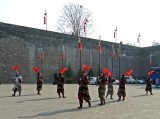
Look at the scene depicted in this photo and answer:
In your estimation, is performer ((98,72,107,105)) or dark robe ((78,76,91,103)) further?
performer ((98,72,107,105))

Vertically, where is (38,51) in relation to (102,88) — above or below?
above

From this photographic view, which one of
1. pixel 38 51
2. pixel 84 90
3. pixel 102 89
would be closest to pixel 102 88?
pixel 102 89

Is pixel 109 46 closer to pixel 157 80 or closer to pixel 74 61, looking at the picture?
pixel 74 61

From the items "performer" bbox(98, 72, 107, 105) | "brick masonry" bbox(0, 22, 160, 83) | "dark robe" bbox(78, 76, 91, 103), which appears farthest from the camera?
"brick masonry" bbox(0, 22, 160, 83)

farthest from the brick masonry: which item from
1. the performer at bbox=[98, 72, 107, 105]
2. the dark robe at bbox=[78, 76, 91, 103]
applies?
the dark robe at bbox=[78, 76, 91, 103]

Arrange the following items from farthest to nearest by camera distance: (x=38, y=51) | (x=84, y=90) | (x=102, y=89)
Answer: (x=38, y=51), (x=102, y=89), (x=84, y=90)

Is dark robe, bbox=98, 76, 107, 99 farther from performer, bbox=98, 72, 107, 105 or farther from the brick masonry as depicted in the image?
the brick masonry

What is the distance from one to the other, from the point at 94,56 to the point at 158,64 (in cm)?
1249

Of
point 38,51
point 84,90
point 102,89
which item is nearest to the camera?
point 84,90

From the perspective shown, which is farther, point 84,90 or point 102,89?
point 102,89

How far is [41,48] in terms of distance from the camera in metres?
40.3

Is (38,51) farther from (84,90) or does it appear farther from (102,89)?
→ (84,90)

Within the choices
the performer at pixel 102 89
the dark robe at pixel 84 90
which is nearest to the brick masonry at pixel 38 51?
the performer at pixel 102 89

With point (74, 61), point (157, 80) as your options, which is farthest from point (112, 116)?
point (74, 61)
